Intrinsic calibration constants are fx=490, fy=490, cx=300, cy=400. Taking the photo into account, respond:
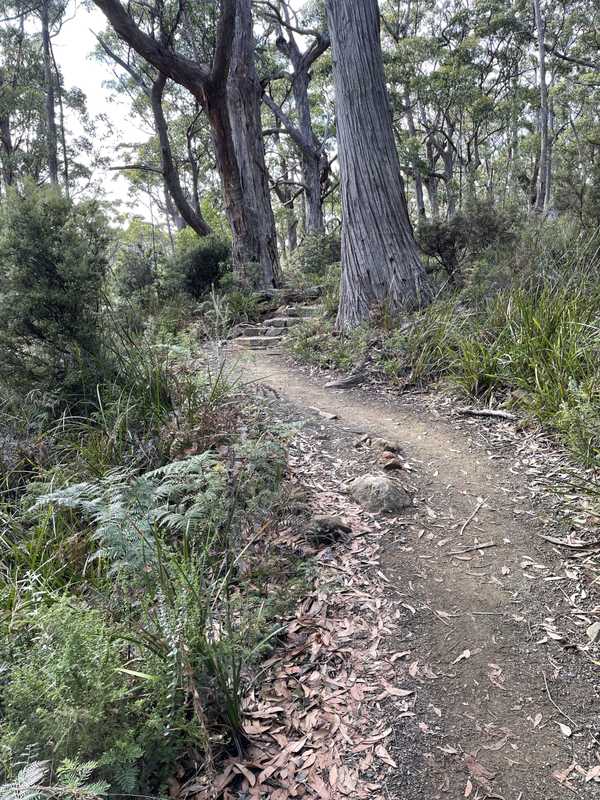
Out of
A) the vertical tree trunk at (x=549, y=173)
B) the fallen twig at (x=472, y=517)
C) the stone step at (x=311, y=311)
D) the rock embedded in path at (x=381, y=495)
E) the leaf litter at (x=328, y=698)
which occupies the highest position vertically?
the vertical tree trunk at (x=549, y=173)

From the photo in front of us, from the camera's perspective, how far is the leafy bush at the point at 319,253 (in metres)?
11.8

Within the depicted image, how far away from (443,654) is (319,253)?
35.7ft

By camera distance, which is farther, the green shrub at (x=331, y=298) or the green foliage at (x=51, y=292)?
the green shrub at (x=331, y=298)

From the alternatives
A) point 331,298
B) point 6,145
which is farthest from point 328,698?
point 6,145

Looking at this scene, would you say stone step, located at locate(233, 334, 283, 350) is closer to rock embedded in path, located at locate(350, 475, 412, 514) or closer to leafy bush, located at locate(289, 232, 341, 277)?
rock embedded in path, located at locate(350, 475, 412, 514)

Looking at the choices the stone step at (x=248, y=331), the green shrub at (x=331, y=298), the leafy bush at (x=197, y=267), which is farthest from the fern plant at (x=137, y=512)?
the leafy bush at (x=197, y=267)

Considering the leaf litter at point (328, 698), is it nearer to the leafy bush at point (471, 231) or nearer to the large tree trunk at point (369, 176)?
the large tree trunk at point (369, 176)

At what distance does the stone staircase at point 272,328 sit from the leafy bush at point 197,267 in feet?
6.79

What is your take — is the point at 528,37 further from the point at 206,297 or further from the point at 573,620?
the point at 573,620

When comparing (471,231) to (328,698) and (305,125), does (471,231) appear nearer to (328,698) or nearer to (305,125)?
(328,698)

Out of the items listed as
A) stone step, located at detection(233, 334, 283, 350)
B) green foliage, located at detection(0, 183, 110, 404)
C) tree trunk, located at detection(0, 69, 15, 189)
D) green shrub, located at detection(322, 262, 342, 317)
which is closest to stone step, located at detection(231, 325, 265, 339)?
stone step, located at detection(233, 334, 283, 350)

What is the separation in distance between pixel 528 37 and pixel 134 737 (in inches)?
977

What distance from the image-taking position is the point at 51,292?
150 inches

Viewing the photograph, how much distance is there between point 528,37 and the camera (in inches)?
745
